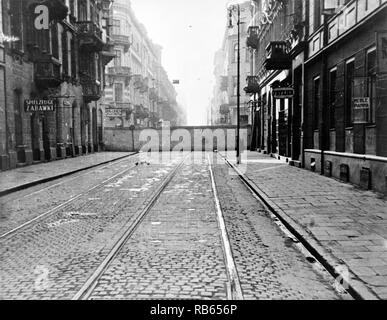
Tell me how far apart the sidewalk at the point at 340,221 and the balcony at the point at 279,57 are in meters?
9.25

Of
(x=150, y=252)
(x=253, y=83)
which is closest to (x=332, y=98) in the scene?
(x=150, y=252)

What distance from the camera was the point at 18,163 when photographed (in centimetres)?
2066

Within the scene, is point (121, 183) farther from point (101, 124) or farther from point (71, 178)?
point (101, 124)

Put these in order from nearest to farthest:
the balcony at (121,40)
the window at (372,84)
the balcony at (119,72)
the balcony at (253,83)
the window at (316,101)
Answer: the window at (372,84) < the window at (316,101) < the balcony at (253,83) < the balcony at (121,40) < the balcony at (119,72)

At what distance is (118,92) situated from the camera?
47469 mm

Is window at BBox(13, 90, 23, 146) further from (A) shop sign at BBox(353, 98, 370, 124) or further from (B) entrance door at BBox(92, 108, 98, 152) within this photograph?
(A) shop sign at BBox(353, 98, 370, 124)

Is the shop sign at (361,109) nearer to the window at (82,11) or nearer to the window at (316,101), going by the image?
the window at (316,101)

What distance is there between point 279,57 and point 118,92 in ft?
95.0

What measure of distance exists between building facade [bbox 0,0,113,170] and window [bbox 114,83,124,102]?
9910 millimetres

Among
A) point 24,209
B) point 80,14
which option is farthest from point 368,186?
point 80,14

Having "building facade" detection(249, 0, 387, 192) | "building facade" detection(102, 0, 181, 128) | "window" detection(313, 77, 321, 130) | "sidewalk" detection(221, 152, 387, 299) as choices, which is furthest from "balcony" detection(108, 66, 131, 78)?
"sidewalk" detection(221, 152, 387, 299)

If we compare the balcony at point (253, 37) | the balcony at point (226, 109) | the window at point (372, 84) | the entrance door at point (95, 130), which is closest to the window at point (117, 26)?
the entrance door at point (95, 130)

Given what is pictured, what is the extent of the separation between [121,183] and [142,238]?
8.06m

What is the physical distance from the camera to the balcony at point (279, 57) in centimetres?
2162
